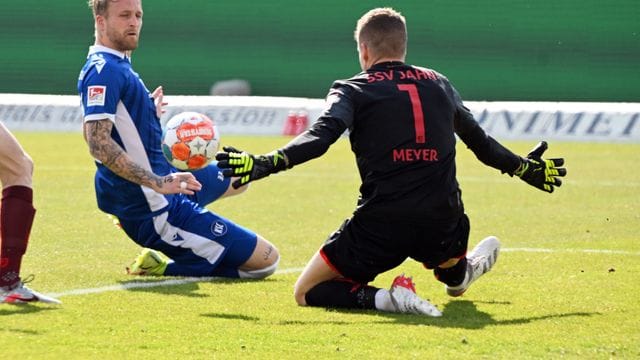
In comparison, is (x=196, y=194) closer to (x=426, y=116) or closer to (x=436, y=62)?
(x=426, y=116)

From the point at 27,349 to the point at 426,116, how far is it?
2.55m

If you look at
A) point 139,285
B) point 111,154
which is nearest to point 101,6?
point 111,154

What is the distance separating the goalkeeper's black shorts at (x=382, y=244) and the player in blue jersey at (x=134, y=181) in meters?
1.31

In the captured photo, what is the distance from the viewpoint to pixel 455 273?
733 cm

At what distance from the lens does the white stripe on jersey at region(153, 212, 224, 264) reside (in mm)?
8234

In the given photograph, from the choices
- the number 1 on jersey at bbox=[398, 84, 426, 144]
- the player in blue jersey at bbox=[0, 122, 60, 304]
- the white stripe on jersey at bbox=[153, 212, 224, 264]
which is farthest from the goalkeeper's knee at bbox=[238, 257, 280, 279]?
the number 1 on jersey at bbox=[398, 84, 426, 144]

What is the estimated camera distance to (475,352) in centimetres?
567

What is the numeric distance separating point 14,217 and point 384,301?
84.7 inches

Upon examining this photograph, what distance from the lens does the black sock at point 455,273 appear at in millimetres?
7316

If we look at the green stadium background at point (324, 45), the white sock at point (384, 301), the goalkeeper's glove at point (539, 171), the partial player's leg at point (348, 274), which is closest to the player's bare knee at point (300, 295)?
the partial player's leg at point (348, 274)

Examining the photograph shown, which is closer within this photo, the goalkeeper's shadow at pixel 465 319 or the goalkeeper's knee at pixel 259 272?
the goalkeeper's shadow at pixel 465 319

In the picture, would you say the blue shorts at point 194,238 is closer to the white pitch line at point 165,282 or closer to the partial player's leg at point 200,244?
the partial player's leg at point 200,244

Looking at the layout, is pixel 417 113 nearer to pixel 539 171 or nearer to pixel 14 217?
pixel 539 171

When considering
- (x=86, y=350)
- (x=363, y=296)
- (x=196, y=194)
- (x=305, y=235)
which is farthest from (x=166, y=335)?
(x=305, y=235)
